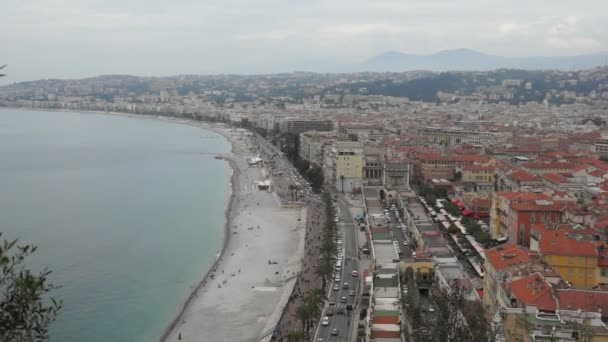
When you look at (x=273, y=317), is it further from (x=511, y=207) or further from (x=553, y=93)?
(x=553, y=93)

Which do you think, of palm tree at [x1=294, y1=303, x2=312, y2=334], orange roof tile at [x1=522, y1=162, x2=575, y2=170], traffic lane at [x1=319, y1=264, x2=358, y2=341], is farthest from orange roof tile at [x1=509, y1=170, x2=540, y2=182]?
palm tree at [x1=294, y1=303, x2=312, y2=334]

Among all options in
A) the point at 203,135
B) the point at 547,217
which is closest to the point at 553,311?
the point at 547,217

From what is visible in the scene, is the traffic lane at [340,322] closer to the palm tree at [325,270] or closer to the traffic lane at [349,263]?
the traffic lane at [349,263]

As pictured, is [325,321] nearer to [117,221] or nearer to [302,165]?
[117,221]

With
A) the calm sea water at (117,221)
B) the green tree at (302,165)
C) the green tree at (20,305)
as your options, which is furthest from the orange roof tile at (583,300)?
the green tree at (302,165)

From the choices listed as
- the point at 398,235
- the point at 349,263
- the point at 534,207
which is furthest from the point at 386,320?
the point at 398,235

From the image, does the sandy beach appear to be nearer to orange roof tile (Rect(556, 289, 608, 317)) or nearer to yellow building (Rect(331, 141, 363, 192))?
yellow building (Rect(331, 141, 363, 192))

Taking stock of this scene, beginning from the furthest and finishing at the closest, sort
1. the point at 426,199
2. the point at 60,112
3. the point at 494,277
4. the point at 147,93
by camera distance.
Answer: the point at 147,93, the point at 60,112, the point at 426,199, the point at 494,277
